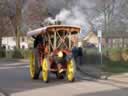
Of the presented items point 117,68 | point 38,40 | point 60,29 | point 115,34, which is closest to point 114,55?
point 117,68

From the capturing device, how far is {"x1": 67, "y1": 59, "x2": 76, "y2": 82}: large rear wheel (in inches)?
843

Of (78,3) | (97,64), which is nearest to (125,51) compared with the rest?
(97,64)

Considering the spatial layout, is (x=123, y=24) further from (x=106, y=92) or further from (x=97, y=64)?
(x=106, y=92)

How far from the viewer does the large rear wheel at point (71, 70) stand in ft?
70.2

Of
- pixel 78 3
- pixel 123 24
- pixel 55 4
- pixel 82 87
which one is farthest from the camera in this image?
pixel 123 24

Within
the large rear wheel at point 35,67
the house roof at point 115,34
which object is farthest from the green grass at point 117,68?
the house roof at point 115,34

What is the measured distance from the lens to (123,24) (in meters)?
59.2

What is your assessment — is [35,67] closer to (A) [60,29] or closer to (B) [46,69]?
(B) [46,69]

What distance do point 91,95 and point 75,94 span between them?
0.61 m

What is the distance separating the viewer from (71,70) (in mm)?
21453

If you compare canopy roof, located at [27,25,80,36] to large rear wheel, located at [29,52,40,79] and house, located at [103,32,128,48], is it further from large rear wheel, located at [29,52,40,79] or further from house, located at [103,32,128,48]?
house, located at [103,32,128,48]

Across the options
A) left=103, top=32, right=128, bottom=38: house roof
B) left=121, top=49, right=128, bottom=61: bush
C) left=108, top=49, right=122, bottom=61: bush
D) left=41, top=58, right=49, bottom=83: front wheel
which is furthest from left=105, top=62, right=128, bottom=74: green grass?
left=103, top=32, right=128, bottom=38: house roof

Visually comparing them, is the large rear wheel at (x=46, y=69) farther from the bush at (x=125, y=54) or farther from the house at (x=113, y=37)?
the house at (x=113, y=37)

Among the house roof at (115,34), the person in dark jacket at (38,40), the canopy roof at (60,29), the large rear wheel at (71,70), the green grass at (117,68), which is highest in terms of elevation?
the house roof at (115,34)
